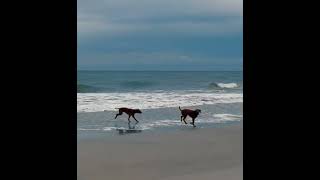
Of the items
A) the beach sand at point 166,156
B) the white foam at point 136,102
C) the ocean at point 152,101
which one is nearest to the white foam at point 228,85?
the ocean at point 152,101

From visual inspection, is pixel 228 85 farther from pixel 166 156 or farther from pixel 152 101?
pixel 166 156

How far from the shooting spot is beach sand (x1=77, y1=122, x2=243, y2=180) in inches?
140

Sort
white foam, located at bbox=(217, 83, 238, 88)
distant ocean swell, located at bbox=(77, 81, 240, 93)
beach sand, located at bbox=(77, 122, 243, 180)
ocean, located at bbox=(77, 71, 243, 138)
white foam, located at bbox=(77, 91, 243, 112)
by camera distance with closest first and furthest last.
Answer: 1. beach sand, located at bbox=(77, 122, 243, 180)
2. ocean, located at bbox=(77, 71, 243, 138)
3. white foam, located at bbox=(77, 91, 243, 112)
4. distant ocean swell, located at bbox=(77, 81, 240, 93)
5. white foam, located at bbox=(217, 83, 238, 88)


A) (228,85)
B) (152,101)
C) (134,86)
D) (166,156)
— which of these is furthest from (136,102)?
(166,156)

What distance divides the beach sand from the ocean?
1.78 ft

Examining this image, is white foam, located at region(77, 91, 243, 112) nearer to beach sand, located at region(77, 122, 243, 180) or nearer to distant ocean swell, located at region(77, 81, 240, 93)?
distant ocean swell, located at region(77, 81, 240, 93)

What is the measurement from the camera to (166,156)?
452 cm

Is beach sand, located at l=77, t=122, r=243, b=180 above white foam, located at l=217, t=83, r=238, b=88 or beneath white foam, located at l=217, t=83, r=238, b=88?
beneath

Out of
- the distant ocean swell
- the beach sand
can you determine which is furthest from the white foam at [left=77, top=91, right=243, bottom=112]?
the beach sand

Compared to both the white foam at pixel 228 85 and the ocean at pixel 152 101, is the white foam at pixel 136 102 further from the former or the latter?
the white foam at pixel 228 85
